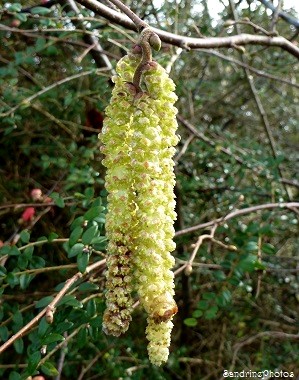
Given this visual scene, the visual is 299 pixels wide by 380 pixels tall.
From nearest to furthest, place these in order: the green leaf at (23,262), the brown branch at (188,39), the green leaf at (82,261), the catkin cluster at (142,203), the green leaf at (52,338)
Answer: the catkin cluster at (142,203) < the brown branch at (188,39) < the green leaf at (52,338) < the green leaf at (82,261) < the green leaf at (23,262)

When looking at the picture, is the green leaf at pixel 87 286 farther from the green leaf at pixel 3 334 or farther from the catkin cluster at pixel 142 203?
the catkin cluster at pixel 142 203

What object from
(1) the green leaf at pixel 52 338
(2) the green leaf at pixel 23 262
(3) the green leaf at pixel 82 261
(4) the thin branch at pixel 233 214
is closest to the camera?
(1) the green leaf at pixel 52 338

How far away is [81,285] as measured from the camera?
1.16 m

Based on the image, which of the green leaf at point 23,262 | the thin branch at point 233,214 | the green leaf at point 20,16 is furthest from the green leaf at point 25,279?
the green leaf at point 20,16

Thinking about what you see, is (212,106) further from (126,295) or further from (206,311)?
(126,295)

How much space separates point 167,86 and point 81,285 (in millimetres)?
603

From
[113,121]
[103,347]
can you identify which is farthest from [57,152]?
[113,121]

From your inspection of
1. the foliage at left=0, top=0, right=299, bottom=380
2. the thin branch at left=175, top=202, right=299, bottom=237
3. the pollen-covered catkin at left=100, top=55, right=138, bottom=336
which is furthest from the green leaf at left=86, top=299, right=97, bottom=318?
the foliage at left=0, top=0, right=299, bottom=380

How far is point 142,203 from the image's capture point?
0.67 meters

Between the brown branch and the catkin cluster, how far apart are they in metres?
0.21

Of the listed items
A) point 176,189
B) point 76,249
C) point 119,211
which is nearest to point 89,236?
point 76,249

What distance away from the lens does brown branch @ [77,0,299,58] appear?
88cm

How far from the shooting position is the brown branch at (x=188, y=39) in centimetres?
88

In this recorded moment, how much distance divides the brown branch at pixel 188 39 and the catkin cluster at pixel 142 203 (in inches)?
8.3
